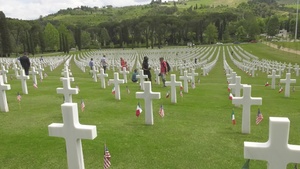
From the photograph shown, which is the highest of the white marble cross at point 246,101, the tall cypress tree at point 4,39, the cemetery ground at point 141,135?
the tall cypress tree at point 4,39

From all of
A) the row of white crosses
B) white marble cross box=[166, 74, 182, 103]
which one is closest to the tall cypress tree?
white marble cross box=[166, 74, 182, 103]

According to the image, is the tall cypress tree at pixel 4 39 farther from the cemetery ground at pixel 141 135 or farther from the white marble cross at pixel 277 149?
the white marble cross at pixel 277 149

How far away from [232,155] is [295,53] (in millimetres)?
43931

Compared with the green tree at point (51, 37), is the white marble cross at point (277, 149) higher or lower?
lower

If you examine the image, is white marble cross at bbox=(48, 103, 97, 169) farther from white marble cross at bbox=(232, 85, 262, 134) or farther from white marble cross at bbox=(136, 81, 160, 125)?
white marble cross at bbox=(232, 85, 262, 134)

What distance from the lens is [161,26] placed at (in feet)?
327

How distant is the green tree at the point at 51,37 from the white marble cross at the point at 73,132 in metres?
84.1

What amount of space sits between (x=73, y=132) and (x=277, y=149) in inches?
118

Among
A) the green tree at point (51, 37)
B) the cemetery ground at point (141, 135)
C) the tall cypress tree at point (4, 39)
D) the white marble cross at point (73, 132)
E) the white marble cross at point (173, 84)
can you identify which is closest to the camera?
the white marble cross at point (73, 132)

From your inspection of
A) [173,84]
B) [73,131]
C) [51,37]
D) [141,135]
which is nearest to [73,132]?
[73,131]

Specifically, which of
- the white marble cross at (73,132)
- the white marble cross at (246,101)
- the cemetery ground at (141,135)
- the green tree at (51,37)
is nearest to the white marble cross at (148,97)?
the cemetery ground at (141,135)

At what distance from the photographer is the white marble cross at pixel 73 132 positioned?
4414 millimetres

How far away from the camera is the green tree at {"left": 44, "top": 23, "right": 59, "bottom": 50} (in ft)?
273

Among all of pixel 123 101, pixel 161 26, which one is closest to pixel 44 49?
pixel 161 26
